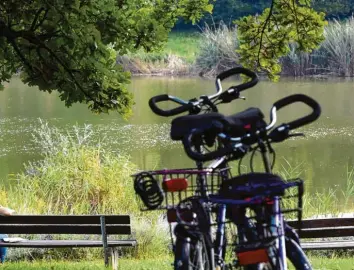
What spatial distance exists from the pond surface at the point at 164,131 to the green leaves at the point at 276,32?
574 cm

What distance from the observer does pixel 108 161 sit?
32.4ft

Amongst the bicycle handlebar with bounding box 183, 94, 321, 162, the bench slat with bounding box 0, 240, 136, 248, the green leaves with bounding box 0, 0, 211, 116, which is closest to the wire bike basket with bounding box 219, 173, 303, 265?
the bicycle handlebar with bounding box 183, 94, 321, 162

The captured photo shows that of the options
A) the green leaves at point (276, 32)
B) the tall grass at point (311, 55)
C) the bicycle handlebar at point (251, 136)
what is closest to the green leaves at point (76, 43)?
the green leaves at point (276, 32)

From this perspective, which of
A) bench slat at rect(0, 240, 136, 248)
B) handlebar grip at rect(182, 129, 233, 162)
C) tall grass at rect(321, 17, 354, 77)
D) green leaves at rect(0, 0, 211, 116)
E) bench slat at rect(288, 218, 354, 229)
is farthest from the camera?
tall grass at rect(321, 17, 354, 77)

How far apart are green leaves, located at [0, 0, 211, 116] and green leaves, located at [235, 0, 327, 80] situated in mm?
763

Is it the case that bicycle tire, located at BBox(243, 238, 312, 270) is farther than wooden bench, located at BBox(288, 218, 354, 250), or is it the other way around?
wooden bench, located at BBox(288, 218, 354, 250)

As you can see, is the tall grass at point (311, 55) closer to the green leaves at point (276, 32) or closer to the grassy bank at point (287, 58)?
the grassy bank at point (287, 58)

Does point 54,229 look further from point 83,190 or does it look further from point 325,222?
point 83,190

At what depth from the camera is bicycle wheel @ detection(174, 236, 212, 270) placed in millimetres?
2191

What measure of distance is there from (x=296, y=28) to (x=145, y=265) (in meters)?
2.17

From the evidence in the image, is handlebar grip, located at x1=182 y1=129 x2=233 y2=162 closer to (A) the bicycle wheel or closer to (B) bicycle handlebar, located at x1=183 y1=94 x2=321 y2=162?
(B) bicycle handlebar, located at x1=183 y1=94 x2=321 y2=162

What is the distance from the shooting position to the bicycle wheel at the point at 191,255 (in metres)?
2.19

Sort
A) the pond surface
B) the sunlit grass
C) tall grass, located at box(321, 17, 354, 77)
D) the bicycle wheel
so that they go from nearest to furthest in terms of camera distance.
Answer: the bicycle wheel, the pond surface, tall grass, located at box(321, 17, 354, 77), the sunlit grass

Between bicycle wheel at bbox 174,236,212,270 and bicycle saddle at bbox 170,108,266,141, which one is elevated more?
bicycle saddle at bbox 170,108,266,141
